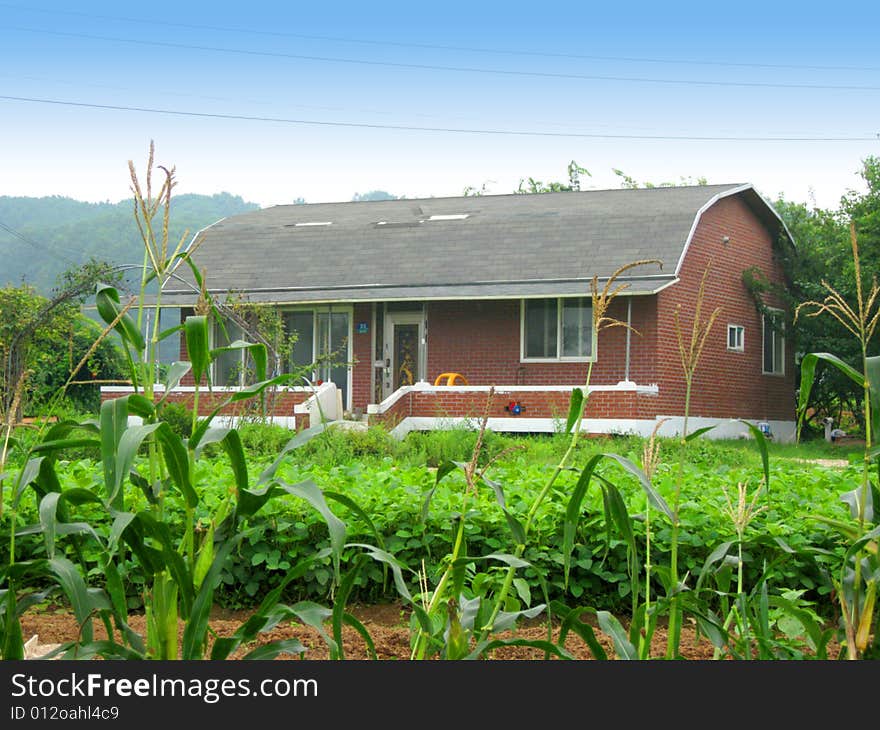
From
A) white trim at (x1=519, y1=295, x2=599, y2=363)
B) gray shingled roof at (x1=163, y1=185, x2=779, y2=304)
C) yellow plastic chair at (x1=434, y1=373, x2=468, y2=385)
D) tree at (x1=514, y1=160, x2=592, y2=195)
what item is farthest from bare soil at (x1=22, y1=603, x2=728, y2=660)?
tree at (x1=514, y1=160, x2=592, y2=195)

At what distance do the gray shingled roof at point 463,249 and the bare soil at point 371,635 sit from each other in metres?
16.2

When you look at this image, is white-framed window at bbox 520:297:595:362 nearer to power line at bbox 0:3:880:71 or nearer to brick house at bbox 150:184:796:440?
brick house at bbox 150:184:796:440

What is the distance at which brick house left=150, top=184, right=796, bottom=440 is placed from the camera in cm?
2192

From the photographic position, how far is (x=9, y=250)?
89188 mm

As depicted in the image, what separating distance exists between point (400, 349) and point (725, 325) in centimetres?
677

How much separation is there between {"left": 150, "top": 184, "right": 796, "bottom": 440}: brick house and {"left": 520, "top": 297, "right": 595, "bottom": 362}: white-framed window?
0.09 feet

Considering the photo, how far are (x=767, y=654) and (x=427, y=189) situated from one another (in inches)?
3292

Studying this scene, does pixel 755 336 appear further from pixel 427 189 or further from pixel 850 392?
pixel 427 189

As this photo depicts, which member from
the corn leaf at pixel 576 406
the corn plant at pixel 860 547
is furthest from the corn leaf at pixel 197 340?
the corn plant at pixel 860 547

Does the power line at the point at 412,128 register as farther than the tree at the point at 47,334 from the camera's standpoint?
Yes

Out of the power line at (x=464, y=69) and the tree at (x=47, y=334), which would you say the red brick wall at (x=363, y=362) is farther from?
the power line at (x=464, y=69)

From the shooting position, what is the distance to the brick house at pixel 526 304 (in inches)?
863

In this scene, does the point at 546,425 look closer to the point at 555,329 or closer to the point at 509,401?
the point at 509,401

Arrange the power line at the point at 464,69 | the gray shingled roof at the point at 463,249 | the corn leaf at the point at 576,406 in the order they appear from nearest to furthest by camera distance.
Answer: the corn leaf at the point at 576,406, the gray shingled roof at the point at 463,249, the power line at the point at 464,69
